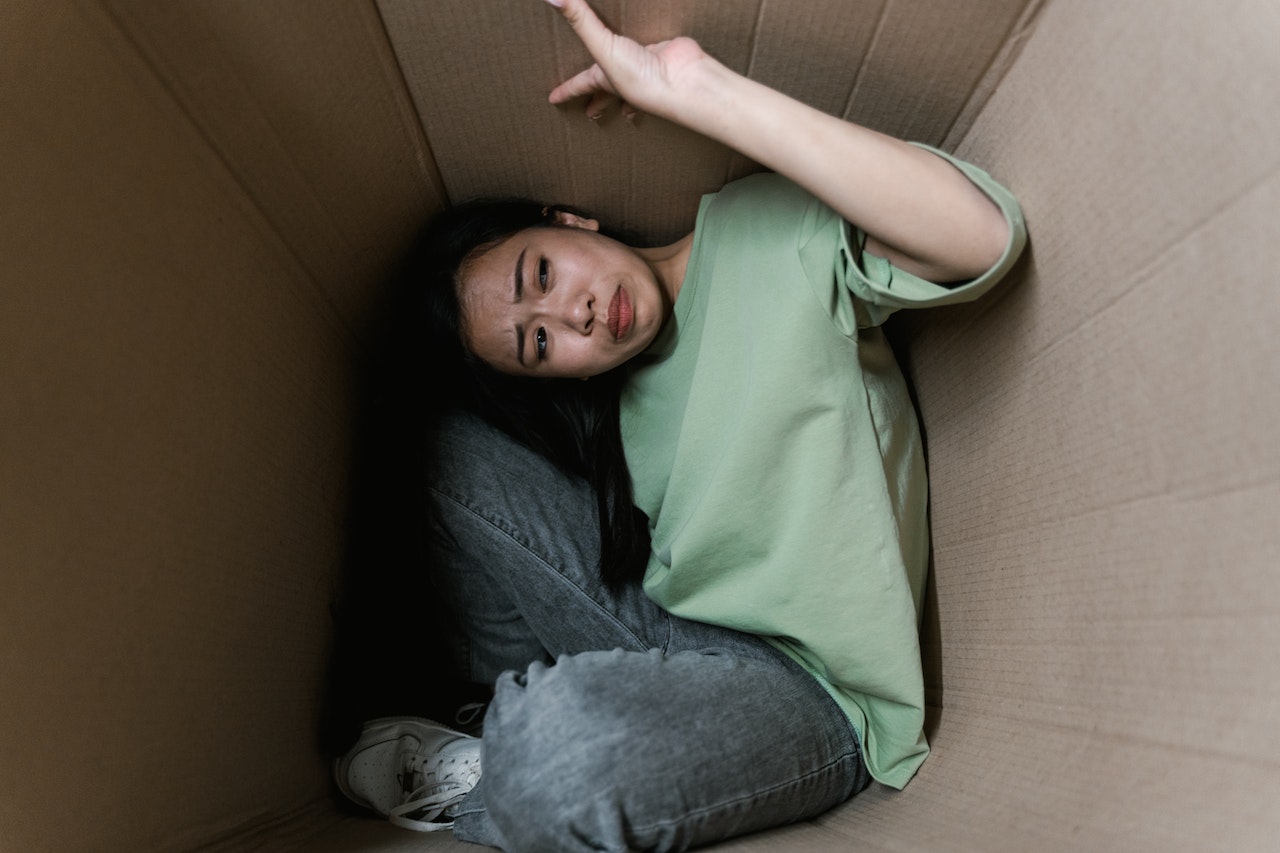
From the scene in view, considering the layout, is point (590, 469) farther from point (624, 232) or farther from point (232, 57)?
point (232, 57)

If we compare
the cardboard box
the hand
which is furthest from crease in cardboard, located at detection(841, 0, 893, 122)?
the hand

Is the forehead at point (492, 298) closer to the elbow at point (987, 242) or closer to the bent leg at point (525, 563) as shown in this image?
the bent leg at point (525, 563)

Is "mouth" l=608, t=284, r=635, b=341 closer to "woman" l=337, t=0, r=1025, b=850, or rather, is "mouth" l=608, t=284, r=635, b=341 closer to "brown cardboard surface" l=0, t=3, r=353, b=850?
"woman" l=337, t=0, r=1025, b=850

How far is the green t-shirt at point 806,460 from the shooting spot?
67cm

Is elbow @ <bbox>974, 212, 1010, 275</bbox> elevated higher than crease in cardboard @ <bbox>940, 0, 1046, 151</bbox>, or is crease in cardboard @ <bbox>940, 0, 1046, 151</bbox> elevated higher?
crease in cardboard @ <bbox>940, 0, 1046, 151</bbox>

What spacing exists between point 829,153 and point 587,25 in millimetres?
190

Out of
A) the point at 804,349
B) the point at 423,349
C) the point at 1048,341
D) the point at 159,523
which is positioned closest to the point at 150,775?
the point at 159,523

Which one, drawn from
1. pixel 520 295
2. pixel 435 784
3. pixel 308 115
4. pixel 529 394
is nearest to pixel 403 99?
pixel 308 115

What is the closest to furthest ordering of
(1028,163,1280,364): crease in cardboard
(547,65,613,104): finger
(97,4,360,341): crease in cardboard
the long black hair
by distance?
1. (1028,163,1280,364): crease in cardboard
2. (97,4,360,341): crease in cardboard
3. (547,65,613,104): finger
4. the long black hair

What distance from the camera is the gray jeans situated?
0.58m

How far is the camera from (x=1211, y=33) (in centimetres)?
44

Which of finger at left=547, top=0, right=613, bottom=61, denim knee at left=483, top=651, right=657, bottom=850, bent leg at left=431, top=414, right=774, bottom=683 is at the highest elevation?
finger at left=547, top=0, right=613, bottom=61

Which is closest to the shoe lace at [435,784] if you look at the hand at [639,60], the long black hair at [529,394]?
the long black hair at [529,394]

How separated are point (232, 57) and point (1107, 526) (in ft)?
2.11
